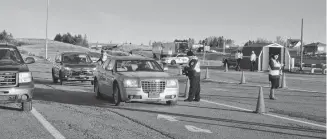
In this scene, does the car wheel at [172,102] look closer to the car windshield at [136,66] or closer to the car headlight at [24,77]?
the car windshield at [136,66]

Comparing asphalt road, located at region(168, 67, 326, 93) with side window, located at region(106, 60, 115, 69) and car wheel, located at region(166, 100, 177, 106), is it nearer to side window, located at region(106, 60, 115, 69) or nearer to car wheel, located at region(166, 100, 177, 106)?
car wheel, located at region(166, 100, 177, 106)

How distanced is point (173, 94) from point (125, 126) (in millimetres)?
3222

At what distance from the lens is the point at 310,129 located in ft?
30.9

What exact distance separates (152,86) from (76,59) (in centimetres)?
989

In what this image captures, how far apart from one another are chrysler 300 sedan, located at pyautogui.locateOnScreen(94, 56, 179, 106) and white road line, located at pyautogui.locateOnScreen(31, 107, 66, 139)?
2.29 meters

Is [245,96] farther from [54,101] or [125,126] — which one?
[125,126]

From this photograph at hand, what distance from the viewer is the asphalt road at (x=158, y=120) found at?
8555 mm

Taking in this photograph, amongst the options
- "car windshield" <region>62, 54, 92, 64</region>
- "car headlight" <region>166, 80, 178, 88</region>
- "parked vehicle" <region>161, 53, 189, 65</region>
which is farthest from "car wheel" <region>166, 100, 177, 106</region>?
"parked vehicle" <region>161, 53, 189, 65</region>

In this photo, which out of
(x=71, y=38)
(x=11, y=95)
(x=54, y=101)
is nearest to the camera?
(x=11, y=95)

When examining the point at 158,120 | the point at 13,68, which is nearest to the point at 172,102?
the point at 158,120

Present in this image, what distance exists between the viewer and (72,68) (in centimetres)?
1958

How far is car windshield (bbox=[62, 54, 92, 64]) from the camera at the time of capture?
20837mm

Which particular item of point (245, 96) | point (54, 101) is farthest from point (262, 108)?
point (54, 101)

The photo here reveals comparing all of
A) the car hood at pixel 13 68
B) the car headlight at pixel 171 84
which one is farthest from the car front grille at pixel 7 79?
the car headlight at pixel 171 84
